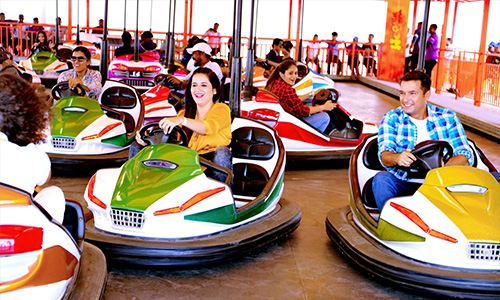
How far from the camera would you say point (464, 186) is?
2.38m

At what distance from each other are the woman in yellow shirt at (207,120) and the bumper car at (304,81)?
380cm

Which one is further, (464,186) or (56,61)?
(56,61)

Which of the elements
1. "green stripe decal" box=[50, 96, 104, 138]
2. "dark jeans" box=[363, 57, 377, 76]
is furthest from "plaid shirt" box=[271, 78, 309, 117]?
"dark jeans" box=[363, 57, 377, 76]

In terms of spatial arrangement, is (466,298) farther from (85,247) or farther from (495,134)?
(495,134)

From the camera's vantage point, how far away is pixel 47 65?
8.70m

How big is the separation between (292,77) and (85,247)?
257 centimetres

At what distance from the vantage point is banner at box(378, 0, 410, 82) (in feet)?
37.7

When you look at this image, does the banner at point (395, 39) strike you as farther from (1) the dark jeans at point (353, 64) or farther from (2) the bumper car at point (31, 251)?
(2) the bumper car at point (31, 251)

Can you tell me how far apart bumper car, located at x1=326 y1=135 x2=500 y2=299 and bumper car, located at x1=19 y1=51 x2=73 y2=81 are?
22.1ft

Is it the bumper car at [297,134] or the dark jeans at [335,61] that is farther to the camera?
the dark jeans at [335,61]

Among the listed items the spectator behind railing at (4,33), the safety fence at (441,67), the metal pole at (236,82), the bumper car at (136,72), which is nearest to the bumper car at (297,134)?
the metal pole at (236,82)

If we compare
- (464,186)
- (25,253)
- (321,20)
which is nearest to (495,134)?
(464,186)

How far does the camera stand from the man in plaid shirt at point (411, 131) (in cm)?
269

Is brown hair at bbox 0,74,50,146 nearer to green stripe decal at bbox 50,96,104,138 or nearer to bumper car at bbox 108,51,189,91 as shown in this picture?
green stripe decal at bbox 50,96,104,138
